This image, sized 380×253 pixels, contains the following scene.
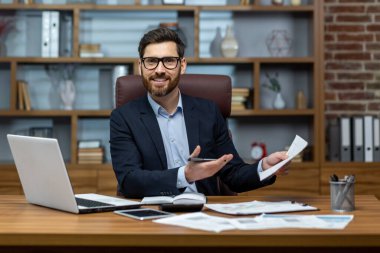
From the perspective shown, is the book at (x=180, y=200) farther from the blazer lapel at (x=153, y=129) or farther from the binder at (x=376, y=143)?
the binder at (x=376, y=143)

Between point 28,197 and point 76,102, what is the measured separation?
229 cm

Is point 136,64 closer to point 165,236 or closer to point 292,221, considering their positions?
point 292,221

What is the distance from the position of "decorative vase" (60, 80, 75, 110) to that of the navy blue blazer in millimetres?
1659

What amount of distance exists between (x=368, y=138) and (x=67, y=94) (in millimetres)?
1943

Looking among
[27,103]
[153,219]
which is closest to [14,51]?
[27,103]

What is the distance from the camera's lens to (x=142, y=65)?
2.41 meters

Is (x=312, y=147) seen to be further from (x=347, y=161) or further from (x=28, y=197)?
(x=28, y=197)

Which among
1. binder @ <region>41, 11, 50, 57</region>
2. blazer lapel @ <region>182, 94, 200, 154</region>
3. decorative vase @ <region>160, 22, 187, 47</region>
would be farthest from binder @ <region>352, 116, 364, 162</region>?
binder @ <region>41, 11, 50, 57</region>

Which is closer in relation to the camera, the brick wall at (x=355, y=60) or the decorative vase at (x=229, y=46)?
the decorative vase at (x=229, y=46)

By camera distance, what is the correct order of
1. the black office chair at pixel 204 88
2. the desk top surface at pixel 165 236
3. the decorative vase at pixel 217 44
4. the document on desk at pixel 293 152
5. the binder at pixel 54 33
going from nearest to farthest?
1. the desk top surface at pixel 165 236
2. the document on desk at pixel 293 152
3. the black office chair at pixel 204 88
4. the binder at pixel 54 33
5. the decorative vase at pixel 217 44

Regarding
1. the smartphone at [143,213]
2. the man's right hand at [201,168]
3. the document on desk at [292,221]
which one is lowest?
the document on desk at [292,221]

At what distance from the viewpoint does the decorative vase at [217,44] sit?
4.16m

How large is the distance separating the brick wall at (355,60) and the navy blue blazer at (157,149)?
1830mm

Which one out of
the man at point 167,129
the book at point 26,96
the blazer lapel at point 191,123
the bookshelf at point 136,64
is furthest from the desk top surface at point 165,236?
the book at point 26,96
